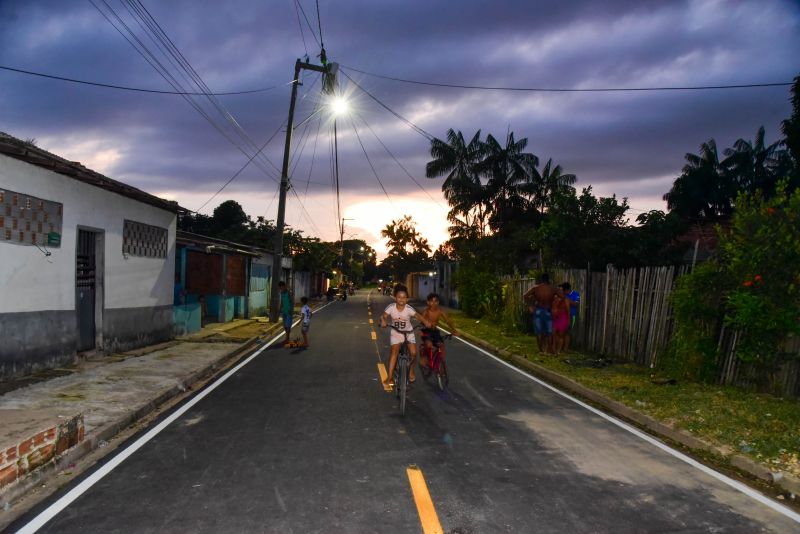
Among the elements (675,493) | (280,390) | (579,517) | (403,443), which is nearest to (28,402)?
(280,390)

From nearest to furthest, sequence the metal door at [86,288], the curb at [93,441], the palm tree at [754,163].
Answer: the curb at [93,441]
the metal door at [86,288]
the palm tree at [754,163]

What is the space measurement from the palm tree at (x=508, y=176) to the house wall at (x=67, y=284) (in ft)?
103

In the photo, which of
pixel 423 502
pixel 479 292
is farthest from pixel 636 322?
pixel 479 292

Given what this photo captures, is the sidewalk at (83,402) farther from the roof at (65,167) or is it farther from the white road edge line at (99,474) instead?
the roof at (65,167)

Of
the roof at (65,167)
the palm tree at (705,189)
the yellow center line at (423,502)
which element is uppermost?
the palm tree at (705,189)

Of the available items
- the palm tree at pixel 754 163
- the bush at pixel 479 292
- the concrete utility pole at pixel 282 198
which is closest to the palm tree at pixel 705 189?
the palm tree at pixel 754 163

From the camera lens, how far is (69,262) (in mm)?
11180

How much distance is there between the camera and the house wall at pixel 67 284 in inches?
375

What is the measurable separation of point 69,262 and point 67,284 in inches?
17.4

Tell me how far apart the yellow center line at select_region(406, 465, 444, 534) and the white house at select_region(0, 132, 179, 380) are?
7.73 metres

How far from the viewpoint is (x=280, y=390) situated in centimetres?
920

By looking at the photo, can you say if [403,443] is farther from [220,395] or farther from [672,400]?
[672,400]

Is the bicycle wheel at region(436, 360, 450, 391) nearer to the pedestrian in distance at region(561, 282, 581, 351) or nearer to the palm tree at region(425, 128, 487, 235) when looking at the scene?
the pedestrian in distance at region(561, 282, 581, 351)

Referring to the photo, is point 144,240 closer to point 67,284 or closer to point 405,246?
point 67,284
